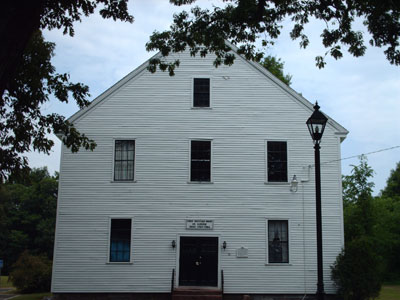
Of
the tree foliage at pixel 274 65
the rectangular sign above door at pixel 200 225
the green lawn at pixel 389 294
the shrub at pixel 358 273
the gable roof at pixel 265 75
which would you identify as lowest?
the green lawn at pixel 389 294

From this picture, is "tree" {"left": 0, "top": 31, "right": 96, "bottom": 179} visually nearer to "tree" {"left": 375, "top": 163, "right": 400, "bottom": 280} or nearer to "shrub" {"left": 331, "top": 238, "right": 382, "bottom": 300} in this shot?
"shrub" {"left": 331, "top": 238, "right": 382, "bottom": 300}

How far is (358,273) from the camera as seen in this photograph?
56.8 ft

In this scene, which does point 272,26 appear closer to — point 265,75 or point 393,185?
point 265,75

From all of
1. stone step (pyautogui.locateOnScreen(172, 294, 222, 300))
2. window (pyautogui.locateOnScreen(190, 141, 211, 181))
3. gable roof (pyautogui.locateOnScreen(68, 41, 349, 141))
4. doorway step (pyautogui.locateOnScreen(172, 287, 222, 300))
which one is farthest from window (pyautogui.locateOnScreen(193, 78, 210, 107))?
stone step (pyautogui.locateOnScreen(172, 294, 222, 300))

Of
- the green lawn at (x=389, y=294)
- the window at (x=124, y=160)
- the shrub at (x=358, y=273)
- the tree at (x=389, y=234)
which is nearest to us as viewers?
the shrub at (x=358, y=273)

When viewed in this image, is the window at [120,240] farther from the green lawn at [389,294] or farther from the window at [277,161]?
the green lawn at [389,294]

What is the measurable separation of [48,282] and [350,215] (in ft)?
64.3

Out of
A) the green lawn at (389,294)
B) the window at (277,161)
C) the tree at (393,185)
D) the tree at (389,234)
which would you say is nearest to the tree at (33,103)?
the window at (277,161)

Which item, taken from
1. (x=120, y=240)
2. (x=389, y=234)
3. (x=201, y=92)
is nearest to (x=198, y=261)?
(x=120, y=240)

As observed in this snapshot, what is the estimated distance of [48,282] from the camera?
2516 centimetres

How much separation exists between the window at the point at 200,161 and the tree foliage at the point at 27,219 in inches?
1587

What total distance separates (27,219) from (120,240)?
43668mm

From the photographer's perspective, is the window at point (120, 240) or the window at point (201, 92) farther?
the window at point (201, 92)

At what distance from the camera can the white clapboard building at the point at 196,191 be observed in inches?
732
